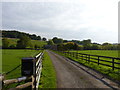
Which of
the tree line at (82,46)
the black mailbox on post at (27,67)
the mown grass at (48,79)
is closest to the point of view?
the black mailbox on post at (27,67)

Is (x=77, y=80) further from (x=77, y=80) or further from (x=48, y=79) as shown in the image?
(x=48, y=79)

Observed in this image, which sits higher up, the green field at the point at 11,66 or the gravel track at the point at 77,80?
the gravel track at the point at 77,80

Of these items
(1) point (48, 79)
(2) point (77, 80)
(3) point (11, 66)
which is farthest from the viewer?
(3) point (11, 66)

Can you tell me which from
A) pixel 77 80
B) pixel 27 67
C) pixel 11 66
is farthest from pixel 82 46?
pixel 27 67

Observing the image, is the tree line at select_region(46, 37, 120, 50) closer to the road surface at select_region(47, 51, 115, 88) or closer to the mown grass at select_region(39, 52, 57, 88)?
the mown grass at select_region(39, 52, 57, 88)

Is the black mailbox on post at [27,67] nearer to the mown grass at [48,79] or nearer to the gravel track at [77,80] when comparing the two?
the mown grass at [48,79]

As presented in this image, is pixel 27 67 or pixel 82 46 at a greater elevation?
pixel 27 67

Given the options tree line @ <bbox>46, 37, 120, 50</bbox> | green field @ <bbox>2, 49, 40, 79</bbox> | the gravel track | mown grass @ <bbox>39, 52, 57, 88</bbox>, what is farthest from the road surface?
tree line @ <bbox>46, 37, 120, 50</bbox>

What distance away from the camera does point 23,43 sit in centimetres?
7762

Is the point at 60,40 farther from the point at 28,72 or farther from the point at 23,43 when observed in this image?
the point at 28,72

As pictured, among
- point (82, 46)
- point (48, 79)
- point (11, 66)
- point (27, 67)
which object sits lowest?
point (11, 66)

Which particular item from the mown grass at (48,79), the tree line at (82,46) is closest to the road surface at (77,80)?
the mown grass at (48,79)

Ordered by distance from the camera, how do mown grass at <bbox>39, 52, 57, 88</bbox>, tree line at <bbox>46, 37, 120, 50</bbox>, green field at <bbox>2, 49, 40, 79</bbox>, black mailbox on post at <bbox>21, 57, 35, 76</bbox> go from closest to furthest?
black mailbox on post at <bbox>21, 57, 35, 76</bbox> < mown grass at <bbox>39, 52, 57, 88</bbox> < green field at <bbox>2, 49, 40, 79</bbox> < tree line at <bbox>46, 37, 120, 50</bbox>

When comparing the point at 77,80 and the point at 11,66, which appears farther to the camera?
the point at 11,66
